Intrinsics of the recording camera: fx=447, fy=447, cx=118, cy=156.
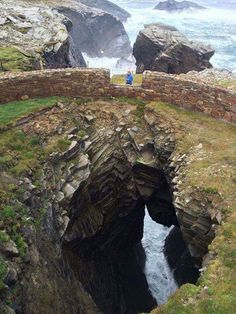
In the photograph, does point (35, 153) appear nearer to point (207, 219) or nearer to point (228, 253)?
point (207, 219)

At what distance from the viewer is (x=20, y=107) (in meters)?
20.6

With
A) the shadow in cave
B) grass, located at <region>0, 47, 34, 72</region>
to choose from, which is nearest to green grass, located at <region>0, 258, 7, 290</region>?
the shadow in cave

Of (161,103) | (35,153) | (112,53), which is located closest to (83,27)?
(112,53)

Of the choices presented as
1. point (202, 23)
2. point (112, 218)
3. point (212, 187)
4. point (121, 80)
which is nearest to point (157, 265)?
point (112, 218)

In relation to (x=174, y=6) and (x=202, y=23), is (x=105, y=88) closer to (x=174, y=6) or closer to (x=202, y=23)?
(x=202, y=23)

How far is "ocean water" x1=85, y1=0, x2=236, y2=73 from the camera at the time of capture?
66.6 metres

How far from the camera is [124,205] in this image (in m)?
22.4

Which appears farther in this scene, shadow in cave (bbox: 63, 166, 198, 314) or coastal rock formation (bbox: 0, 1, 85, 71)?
coastal rock formation (bbox: 0, 1, 85, 71)

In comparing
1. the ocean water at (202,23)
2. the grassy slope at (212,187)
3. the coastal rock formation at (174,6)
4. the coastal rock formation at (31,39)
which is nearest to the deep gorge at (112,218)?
the grassy slope at (212,187)

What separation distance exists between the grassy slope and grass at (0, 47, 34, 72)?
8.98 m

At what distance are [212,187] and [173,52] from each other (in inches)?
1030

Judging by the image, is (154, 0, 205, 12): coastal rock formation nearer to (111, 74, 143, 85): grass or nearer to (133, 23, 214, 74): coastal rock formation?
(133, 23, 214, 74): coastal rock formation

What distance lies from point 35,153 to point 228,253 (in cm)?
867

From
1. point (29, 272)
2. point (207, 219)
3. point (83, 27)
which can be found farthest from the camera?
point (83, 27)
